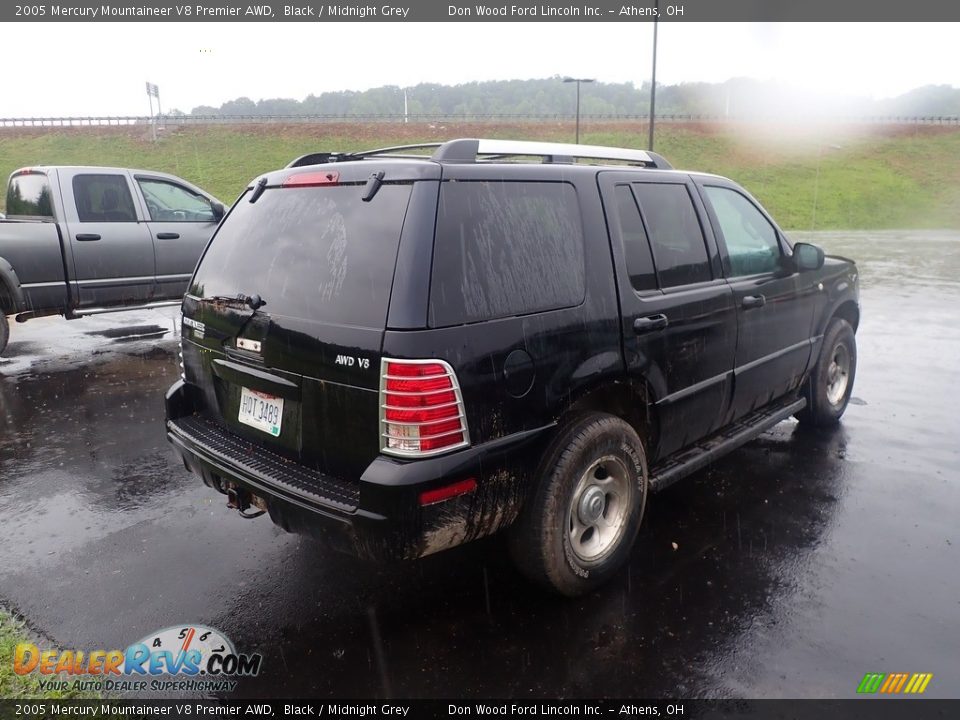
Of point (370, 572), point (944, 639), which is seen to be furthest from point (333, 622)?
point (944, 639)

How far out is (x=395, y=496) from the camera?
8.08 feet

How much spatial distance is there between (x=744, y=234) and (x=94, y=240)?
277 inches

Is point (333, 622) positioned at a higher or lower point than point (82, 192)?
lower

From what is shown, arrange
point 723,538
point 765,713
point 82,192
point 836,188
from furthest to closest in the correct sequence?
point 836,188 → point 82,192 → point 723,538 → point 765,713

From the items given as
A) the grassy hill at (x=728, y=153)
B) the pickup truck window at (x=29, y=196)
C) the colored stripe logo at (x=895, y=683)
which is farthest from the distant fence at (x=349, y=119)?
the colored stripe logo at (x=895, y=683)

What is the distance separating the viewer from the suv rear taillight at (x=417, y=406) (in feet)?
8.11

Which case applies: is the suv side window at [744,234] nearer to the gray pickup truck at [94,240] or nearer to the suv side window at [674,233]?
the suv side window at [674,233]

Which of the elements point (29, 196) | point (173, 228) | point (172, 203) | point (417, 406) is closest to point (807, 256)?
point (417, 406)

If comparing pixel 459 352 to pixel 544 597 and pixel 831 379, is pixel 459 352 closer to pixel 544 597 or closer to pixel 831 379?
pixel 544 597

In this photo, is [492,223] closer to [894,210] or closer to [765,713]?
[765,713]

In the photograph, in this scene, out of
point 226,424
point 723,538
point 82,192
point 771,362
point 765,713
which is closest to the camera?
point 765,713

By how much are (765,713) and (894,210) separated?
4633 centimetres

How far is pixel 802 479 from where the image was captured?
4.49 m

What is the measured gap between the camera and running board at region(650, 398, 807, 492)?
3559mm
